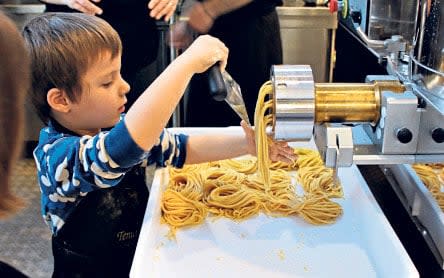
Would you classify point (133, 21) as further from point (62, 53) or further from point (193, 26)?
point (62, 53)

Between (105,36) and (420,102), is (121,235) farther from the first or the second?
(420,102)

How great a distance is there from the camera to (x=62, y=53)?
103 cm

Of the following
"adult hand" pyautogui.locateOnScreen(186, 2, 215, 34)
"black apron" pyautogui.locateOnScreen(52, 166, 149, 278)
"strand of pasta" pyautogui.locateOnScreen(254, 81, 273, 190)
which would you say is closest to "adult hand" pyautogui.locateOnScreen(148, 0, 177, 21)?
"adult hand" pyautogui.locateOnScreen(186, 2, 215, 34)

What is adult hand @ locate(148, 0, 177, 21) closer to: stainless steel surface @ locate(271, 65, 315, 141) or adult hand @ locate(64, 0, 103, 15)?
adult hand @ locate(64, 0, 103, 15)

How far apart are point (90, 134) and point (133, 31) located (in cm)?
77

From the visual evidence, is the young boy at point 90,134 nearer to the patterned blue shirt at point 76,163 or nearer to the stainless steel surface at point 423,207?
the patterned blue shirt at point 76,163

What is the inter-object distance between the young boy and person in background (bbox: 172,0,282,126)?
23.2 inches

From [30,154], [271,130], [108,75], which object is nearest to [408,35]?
[271,130]

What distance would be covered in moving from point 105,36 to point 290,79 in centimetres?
38

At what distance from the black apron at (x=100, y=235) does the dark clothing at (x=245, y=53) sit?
625 millimetres

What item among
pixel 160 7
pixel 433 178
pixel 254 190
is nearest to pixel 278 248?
pixel 254 190

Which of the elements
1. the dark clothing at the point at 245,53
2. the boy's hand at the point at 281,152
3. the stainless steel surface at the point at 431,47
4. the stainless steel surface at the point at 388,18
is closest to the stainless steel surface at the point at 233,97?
the boy's hand at the point at 281,152

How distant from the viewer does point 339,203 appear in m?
1.08

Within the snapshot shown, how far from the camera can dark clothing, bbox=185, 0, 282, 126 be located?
1678mm
